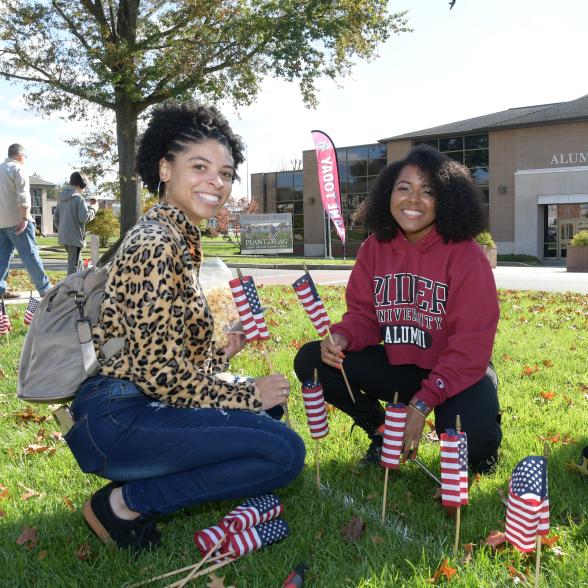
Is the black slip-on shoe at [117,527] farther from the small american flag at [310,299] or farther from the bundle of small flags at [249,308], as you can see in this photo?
the small american flag at [310,299]

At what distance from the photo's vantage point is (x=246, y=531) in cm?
260

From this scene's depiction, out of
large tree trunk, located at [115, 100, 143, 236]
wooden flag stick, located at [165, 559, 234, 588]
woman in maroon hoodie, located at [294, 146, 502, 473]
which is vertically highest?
large tree trunk, located at [115, 100, 143, 236]

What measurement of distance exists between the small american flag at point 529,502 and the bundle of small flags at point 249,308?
1.25m

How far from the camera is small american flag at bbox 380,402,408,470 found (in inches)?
108

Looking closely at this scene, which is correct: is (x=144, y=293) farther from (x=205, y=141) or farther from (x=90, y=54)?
(x=90, y=54)

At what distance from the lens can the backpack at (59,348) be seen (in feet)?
8.43

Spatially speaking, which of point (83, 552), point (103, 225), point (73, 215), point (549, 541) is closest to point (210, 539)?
point (83, 552)

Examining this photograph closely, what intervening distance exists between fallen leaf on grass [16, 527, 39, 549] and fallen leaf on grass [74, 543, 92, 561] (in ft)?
0.74

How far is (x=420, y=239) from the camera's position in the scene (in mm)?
3539

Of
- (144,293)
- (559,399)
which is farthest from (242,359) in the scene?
(144,293)

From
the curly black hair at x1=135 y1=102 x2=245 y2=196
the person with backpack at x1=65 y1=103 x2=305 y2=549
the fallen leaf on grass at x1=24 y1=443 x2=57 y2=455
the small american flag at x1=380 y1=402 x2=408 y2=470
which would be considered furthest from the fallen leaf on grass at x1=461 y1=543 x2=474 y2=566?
the fallen leaf on grass at x1=24 y1=443 x2=57 y2=455

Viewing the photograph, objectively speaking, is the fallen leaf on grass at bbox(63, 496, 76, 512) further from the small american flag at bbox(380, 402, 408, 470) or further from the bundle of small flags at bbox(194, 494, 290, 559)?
the small american flag at bbox(380, 402, 408, 470)

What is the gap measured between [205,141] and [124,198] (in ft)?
57.4

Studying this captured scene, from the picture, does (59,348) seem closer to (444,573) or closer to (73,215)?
(444,573)
